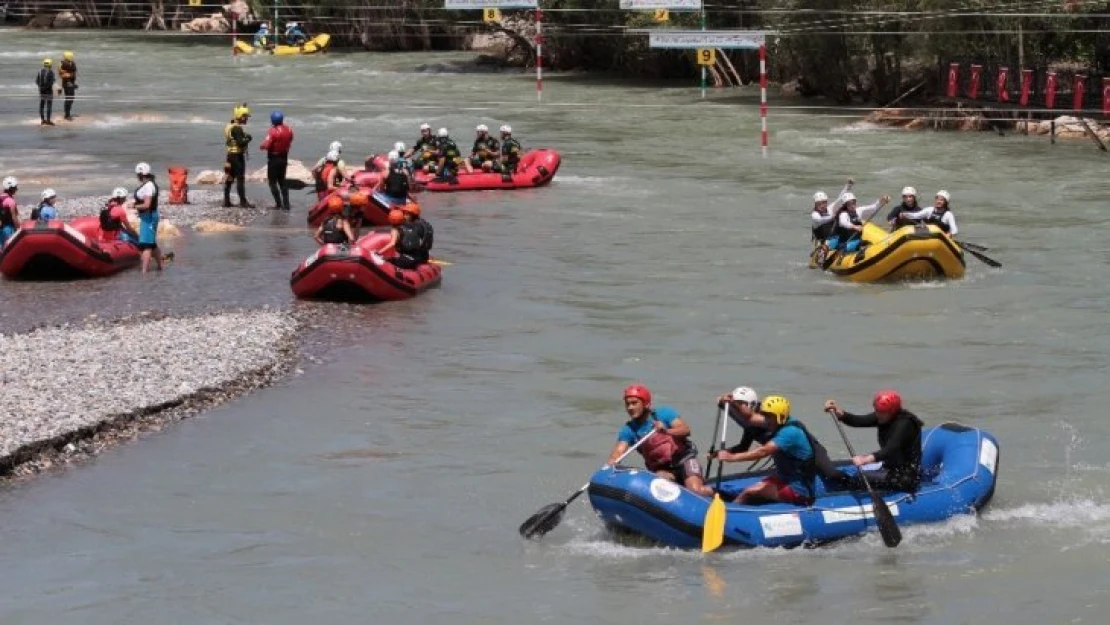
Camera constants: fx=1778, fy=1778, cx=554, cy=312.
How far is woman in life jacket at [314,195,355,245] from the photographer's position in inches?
790

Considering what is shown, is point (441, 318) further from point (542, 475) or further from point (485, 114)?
point (485, 114)

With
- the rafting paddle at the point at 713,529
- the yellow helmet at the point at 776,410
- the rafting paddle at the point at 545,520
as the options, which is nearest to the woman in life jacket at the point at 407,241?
the rafting paddle at the point at 545,520

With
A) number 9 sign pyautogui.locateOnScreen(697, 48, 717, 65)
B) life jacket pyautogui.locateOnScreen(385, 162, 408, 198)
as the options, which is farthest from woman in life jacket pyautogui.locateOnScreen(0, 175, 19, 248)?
number 9 sign pyautogui.locateOnScreen(697, 48, 717, 65)

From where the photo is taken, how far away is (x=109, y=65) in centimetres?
5812

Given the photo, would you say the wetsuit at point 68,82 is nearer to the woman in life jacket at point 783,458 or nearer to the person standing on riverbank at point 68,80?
the person standing on riverbank at point 68,80

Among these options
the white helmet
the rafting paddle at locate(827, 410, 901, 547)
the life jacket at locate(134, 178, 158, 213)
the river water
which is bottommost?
the river water

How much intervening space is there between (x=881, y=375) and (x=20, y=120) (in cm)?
2880

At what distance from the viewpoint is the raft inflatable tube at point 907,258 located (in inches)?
801

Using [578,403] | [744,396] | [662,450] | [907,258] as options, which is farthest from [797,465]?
[907,258]

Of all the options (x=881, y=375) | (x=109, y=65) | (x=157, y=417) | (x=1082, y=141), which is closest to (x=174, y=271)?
(x=157, y=417)

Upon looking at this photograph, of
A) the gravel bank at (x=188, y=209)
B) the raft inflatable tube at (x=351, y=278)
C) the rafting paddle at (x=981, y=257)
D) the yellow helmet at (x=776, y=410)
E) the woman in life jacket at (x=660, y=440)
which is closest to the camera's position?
the yellow helmet at (x=776, y=410)

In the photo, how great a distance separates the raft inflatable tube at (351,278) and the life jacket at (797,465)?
8.42 metres

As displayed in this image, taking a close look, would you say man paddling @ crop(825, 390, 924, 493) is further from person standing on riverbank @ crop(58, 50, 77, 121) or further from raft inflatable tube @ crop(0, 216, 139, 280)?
person standing on riverbank @ crop(58, 50, 77, 121)

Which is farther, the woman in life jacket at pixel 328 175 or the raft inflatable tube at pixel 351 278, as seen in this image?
the woman in life jacket at pixel 328 175
